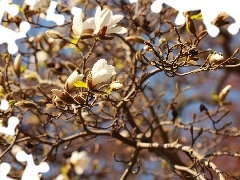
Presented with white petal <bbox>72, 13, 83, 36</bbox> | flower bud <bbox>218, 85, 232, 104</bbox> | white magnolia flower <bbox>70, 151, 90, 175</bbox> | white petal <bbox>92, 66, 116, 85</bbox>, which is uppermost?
white petal <bbox>72, 13, 83, 36</bbox>

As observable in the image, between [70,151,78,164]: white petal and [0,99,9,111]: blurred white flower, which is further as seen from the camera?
[70,151,78,164]: white petal

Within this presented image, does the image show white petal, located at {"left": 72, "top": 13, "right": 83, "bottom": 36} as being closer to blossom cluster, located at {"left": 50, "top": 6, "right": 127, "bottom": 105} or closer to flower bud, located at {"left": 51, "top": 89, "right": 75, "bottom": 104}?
blossom cluster, located at {"left": 50, "top": 6, "right": 127, "bottom": 105}

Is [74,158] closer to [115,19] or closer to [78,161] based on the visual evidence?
[78,161]

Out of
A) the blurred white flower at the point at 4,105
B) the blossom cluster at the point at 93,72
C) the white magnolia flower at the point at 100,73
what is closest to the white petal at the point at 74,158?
the blurred white flower at the point at 4,105

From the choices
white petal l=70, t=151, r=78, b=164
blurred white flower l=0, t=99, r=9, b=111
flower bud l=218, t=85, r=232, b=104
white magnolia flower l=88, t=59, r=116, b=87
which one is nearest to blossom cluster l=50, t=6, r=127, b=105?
white magnolia flower l=88, t=59, r=116, b=87

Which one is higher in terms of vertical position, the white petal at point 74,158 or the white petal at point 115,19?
the white petal at point 115,19

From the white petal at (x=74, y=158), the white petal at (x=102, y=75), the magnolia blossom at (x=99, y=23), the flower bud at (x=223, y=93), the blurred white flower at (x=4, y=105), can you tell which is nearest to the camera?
the white petal at (x=102, y=75)

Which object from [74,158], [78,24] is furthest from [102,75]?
[74,158]

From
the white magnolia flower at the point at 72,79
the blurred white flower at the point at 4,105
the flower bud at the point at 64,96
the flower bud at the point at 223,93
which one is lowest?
the flower bud at the point at 223,93

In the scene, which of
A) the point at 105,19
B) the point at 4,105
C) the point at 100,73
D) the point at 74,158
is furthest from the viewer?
the point at 74,158

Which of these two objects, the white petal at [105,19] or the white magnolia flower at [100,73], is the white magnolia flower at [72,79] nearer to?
→ the white magnolia flower at [100,73]

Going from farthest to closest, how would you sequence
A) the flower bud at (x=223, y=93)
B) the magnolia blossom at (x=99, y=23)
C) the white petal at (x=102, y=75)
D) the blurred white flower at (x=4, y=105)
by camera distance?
the flower bud at (x=223, y=93) < the blurred white flower at (x=4, y=105) < the magnolia blossom at (x=99, y=23) < the white petal at (x=102, y=75)

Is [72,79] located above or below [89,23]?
below
